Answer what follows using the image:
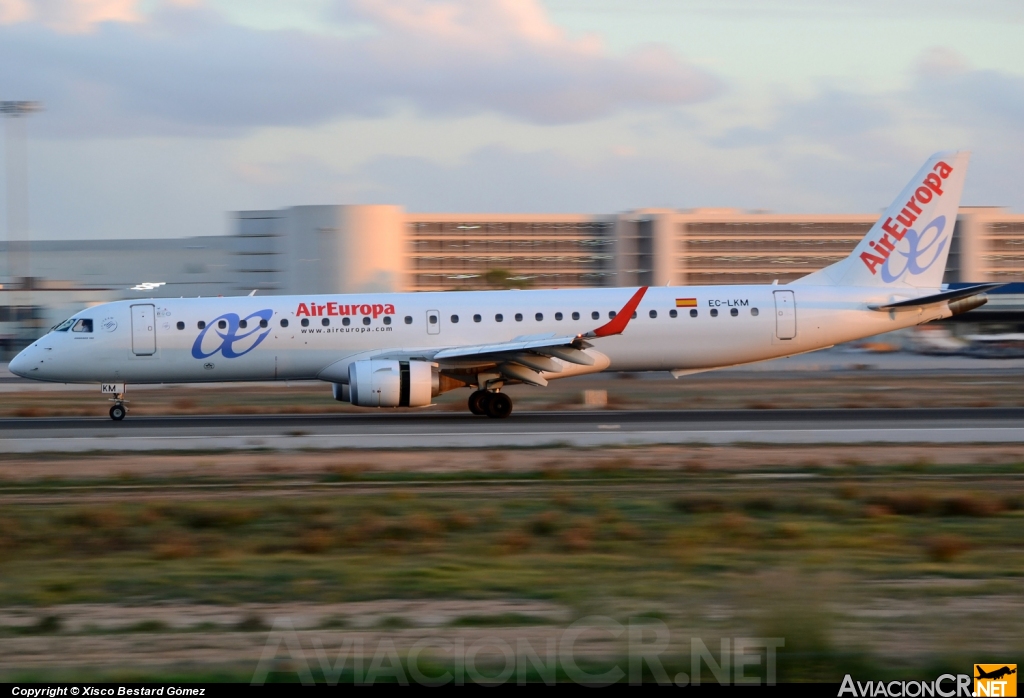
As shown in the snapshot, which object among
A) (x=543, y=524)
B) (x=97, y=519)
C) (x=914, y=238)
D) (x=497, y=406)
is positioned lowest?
(x=543, y=524)

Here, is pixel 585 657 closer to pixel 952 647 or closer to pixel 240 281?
pixel 952 647

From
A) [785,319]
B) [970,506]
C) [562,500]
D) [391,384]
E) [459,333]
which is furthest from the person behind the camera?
[785,319]

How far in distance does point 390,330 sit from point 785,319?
995cm

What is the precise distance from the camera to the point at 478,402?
84.7 feet

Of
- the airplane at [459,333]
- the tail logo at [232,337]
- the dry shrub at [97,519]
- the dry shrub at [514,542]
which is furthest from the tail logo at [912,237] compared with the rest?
the dry shrub at [97,519]

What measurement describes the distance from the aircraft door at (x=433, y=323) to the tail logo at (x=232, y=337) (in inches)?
152

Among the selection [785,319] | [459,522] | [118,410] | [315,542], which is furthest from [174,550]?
[785,319]

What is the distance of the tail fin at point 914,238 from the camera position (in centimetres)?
2794

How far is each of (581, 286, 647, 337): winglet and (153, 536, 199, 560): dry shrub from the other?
14.0 m

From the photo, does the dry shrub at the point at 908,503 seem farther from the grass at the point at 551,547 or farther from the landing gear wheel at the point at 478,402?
the landing gear wheel at the point at 478,402

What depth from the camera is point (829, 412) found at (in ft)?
86.6

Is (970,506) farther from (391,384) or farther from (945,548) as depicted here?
(391,384)

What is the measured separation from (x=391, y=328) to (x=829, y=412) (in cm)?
1108

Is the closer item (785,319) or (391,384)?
(391,384)
